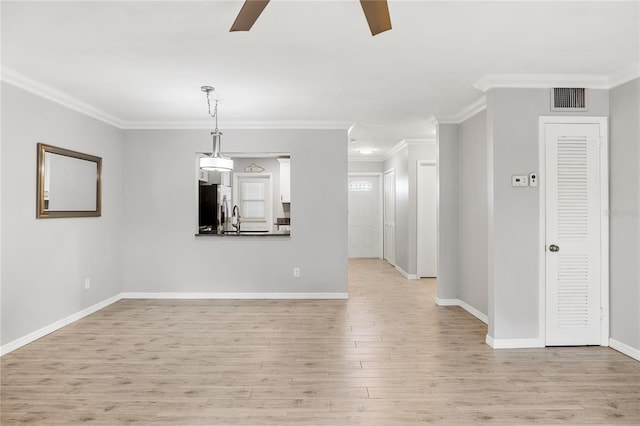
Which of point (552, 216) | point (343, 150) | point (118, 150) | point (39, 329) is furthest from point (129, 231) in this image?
point (552, 216)

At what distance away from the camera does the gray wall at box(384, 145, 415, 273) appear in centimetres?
726

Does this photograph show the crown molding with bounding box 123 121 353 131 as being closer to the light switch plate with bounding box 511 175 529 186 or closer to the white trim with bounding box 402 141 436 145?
the white trim with bounding box 402 141 436 145

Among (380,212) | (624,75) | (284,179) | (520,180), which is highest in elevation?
(624,75)

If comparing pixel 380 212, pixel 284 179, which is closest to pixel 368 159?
pixel 380 212

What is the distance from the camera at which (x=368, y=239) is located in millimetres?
10039

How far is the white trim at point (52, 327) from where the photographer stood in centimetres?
357

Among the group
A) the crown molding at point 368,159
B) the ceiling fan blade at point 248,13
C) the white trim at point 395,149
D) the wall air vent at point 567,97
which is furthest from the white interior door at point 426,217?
the ceiling fan blade at point 248,13

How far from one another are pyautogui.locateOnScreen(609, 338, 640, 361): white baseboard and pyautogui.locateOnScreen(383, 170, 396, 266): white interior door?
16.3ft

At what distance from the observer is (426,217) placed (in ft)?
23.5

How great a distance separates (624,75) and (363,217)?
690 cm

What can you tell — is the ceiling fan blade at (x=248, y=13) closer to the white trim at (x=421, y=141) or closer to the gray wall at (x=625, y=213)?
the gray wall at (x=625, y=213)

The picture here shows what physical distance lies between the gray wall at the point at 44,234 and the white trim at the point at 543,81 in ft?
14.5

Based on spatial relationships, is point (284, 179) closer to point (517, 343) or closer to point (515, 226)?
point (515, 226)

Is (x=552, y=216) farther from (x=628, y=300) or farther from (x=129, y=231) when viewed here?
(x=129, y=231)
